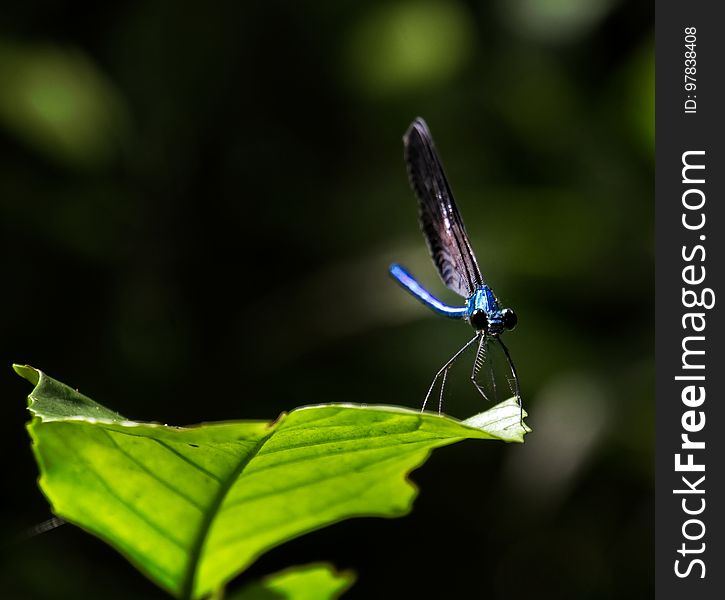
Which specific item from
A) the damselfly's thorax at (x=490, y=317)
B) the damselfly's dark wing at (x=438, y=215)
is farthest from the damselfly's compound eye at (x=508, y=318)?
the damselfly's dark wing at (x=438, y=215)

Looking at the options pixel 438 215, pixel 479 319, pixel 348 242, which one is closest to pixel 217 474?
pixel 479 319

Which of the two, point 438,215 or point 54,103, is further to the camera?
point 54,103

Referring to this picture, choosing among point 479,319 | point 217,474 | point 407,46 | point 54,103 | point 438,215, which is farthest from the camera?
point 407,46

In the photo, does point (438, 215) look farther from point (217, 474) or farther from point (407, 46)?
point (407, 46)

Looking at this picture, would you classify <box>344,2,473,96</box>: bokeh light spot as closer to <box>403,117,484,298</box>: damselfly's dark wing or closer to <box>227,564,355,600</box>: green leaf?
<box>403,117,484,298</box>: damselfly's dark wing

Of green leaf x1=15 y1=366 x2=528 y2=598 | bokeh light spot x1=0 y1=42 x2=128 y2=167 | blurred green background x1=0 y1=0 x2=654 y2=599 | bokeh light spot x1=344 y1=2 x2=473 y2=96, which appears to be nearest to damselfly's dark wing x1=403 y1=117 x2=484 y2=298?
green leaf x1=15 y1=366 x2=528 y2=598

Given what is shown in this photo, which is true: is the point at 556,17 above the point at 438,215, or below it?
above
